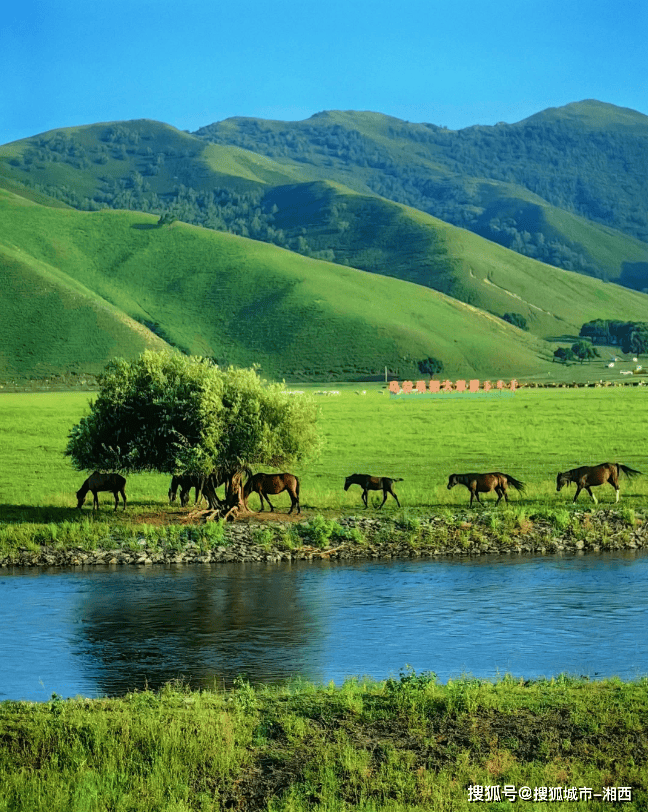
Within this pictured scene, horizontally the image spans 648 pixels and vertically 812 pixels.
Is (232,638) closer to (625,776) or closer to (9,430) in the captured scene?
(625,776)

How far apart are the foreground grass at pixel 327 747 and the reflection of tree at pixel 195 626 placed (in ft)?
11.1

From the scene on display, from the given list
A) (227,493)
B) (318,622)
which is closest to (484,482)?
(227,493)

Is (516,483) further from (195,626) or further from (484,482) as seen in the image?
(195,626)

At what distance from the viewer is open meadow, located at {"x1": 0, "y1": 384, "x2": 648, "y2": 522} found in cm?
4075

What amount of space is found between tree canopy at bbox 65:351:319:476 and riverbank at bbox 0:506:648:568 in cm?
235

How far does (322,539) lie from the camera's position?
34.3 metres

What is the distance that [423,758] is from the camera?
14.1m

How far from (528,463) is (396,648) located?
34010 millimetres

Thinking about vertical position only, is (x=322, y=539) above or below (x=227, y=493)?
below

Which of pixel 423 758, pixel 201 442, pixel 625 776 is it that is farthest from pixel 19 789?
pixel 201 442

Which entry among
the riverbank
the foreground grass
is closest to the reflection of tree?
the riverbank

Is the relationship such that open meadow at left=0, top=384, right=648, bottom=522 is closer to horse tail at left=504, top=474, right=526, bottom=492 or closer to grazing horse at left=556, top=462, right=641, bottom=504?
horse tail at left=504, top=474, right=526, bottom=492

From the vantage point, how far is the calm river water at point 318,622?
20438mm

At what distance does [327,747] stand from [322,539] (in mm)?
19808
